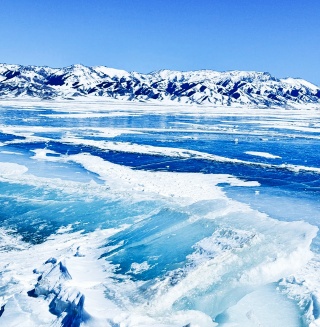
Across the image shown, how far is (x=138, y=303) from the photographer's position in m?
5.95

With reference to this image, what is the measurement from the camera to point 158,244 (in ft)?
27.2

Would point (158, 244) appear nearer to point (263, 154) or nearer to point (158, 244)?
point (158, 244)

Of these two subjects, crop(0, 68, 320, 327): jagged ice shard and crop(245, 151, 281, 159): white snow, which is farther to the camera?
crop(245, 151, 281, 159): white snow

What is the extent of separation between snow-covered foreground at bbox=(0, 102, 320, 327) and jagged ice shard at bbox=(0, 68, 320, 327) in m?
0.03

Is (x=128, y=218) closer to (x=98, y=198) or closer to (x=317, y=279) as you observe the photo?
(x=98, y=198)

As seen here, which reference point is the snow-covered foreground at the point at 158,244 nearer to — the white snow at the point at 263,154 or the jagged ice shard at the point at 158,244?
the jagged ice shard at the point at 158,244

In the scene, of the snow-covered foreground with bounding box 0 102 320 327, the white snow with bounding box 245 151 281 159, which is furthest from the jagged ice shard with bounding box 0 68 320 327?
the white snow with bounding box 245 151 281 159

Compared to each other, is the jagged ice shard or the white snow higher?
the white snow

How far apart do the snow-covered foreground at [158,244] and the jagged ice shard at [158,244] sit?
0.03m

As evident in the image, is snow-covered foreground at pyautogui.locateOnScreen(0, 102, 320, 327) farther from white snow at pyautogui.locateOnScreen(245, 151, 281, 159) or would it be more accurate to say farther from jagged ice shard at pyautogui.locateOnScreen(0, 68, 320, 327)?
white snow at pyautogui.locateOnScreen(245, 151, 281, 159)

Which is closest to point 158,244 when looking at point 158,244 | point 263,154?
point 158,244

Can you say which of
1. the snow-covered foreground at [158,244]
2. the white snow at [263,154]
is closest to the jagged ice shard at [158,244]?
the snow-covered foreground at [158,244]

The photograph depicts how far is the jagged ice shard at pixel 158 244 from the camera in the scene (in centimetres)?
587

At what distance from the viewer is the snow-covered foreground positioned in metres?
5.88
